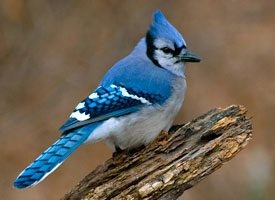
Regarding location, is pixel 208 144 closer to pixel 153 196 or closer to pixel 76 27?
pixel 153 196

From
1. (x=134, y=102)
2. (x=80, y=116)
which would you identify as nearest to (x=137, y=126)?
(x=134, y=102)

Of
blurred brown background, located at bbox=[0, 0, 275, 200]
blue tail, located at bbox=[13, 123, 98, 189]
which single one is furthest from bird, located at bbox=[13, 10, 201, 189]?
blurred brown background, located at bbox=[0, 0, 275, 200]

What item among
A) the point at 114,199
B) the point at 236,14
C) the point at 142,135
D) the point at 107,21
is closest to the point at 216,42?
the point at 236,14

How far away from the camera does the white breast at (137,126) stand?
156 inches

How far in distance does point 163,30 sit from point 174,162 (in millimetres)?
777

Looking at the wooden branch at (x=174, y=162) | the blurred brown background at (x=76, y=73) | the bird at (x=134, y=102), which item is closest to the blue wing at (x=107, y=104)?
the bird at (x=134, y=102)

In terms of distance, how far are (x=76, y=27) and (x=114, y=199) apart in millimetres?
3155

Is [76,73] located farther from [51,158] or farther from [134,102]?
[51,158]

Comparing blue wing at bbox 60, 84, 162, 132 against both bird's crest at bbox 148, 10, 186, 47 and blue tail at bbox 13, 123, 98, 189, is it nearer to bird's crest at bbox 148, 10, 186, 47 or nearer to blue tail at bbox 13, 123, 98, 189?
blue tail at bbox 13, 123, 98, 189

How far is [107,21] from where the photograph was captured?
6695 mm

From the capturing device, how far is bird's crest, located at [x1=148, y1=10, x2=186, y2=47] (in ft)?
13.9

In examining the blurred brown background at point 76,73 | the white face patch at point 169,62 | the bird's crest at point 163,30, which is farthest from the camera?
the blurred brown background at point 76,73

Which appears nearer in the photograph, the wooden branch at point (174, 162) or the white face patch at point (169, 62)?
the wooden branch at point (174, 162)

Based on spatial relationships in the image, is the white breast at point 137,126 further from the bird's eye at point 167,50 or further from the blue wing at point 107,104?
the bird's eye at point 167,50
